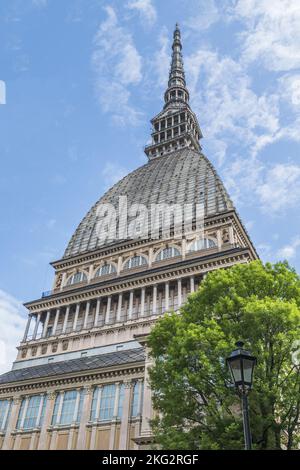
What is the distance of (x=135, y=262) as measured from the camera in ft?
220

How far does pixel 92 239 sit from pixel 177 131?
38209 mm

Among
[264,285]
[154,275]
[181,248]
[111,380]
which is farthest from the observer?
[181,248]

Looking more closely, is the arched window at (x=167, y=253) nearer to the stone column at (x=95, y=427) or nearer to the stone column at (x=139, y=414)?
the stone column at (x=95, y=427)

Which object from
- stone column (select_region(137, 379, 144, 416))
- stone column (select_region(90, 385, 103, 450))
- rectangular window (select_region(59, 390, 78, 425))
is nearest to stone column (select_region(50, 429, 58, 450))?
rectangular window (select_region(59, 390, 78, 425))

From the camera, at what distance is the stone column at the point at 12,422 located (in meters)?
45.2

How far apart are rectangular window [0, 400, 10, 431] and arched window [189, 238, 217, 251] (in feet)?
98.5

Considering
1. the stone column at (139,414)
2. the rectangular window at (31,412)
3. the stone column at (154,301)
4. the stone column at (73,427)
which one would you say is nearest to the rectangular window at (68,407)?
the stone column at (73,427)

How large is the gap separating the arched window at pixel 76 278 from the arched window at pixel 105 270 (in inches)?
94.6

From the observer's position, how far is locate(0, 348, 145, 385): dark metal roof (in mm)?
43656

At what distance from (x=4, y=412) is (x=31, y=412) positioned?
12.2 feet
